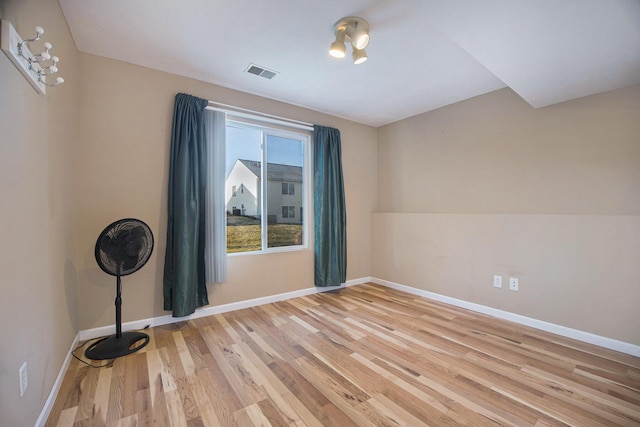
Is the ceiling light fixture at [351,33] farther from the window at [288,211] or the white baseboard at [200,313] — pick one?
the white baseboard at [200,313]

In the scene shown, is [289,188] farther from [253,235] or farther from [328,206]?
[253,235]

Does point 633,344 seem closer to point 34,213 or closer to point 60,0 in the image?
point 34,213

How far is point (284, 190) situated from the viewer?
139 inches

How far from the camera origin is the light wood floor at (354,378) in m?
1.48

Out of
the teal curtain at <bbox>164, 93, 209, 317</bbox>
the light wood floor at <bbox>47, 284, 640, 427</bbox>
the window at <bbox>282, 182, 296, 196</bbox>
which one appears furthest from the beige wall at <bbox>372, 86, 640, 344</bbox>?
the teal curtain at <bbox>164, 93, 209, 317</bbox>

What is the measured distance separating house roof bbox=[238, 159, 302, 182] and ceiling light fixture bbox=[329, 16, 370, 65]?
1.68 m

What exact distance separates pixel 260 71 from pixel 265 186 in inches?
50.7

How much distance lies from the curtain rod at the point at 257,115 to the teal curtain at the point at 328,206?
22 centimetres

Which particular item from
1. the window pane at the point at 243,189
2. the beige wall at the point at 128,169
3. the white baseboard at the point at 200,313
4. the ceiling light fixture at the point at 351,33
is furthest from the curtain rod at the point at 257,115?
the white baseboard at the point at 200,313

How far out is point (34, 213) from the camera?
138 cm

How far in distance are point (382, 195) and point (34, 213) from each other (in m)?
3.91

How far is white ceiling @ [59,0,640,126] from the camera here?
1.58 meters

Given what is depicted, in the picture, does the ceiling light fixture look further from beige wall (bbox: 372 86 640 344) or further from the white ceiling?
beige wall (bbox: 372 86 640 344)

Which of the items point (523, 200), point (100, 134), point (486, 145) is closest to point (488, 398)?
point (523, 200)
